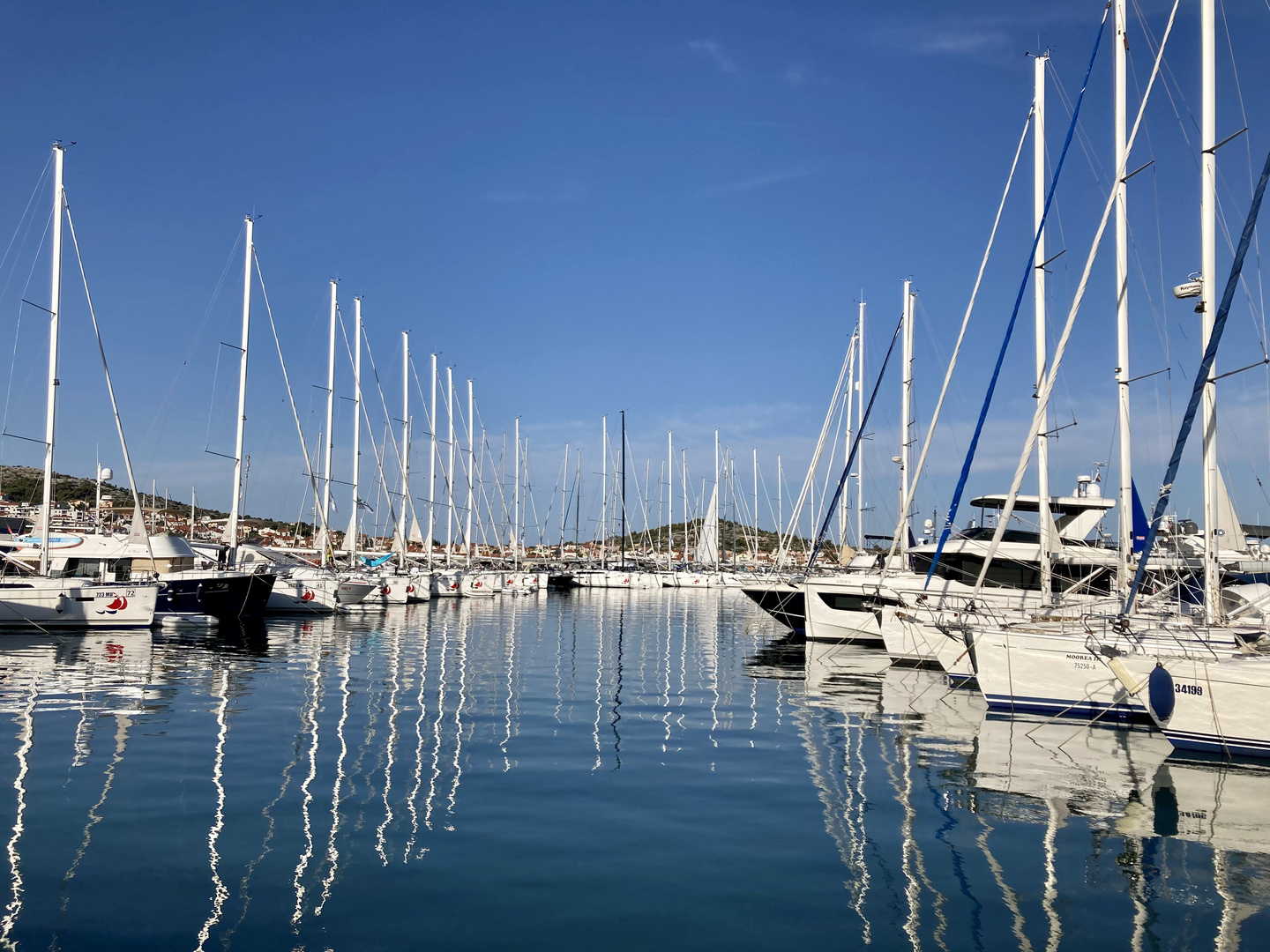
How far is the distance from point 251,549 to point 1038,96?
42.5 meters

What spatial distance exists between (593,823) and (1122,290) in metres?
17.7

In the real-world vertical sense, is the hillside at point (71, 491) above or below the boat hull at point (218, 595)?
above

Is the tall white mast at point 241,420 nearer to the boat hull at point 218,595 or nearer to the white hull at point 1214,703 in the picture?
the boat hull at point 218,595

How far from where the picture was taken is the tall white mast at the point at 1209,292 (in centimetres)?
1545

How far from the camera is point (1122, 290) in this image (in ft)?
68.3

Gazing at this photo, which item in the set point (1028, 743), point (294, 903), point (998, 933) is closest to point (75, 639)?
point (294, 903)

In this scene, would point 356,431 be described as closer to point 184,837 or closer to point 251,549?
point 251,549

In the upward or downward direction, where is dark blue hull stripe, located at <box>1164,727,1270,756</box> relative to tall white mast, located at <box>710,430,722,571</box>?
downward

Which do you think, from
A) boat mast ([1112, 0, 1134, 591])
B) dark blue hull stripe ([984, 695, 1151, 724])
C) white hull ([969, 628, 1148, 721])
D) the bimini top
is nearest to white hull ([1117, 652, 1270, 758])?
white hull ([969, 628, 1148, 721])

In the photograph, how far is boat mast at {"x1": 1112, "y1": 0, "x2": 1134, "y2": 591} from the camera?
66.8 ft

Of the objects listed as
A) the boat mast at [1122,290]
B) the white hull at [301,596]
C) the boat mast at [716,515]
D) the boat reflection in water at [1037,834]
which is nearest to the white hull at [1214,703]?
the boat reflection in water at [1037,834]

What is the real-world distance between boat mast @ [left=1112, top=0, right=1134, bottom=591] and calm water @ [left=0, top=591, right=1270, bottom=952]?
5714mm

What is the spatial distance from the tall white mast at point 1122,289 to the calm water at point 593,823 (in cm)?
566

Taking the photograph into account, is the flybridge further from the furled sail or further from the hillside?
the hillside
